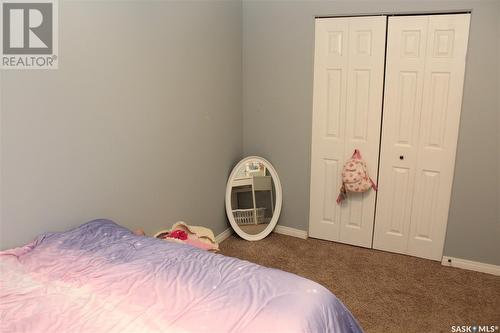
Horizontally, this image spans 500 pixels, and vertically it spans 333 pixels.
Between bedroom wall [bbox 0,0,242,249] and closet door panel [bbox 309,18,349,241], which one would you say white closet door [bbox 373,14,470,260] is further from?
bedroom wall [bbox 0,0,242,249]

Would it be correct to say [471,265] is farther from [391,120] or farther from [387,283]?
[391,120]

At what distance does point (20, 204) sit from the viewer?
6.47 ft

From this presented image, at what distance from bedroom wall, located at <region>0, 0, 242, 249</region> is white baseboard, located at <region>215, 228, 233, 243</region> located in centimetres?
7

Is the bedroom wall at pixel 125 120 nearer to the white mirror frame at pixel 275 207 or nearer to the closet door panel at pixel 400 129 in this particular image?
the white mirror frame at pixel 275 207

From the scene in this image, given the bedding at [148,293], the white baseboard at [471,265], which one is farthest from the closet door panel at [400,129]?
→ the bedding at [148,293]

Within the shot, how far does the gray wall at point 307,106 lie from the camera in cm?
292

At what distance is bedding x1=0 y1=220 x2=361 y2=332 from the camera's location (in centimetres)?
143

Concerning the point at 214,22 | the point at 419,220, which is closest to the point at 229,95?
the point at 214,22

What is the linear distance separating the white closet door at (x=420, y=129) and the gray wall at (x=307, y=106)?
0.24ft

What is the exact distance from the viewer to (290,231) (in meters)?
3.82

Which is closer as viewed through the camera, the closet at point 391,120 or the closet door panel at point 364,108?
the closet at point 391,120

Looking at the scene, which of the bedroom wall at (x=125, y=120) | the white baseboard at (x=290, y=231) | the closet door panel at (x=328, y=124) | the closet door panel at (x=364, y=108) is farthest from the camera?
the white baseboard at (x=290, y=231)

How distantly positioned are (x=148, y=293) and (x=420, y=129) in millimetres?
2454

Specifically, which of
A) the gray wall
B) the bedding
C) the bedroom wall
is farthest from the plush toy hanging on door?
the bedding
